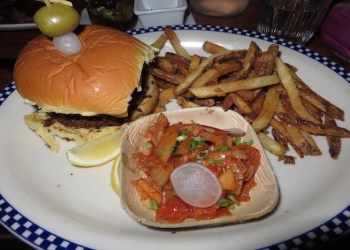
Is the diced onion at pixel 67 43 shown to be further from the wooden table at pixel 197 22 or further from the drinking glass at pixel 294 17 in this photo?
the drinking glass at pixel 294 17

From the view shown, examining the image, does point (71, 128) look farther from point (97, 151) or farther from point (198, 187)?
point (198, 187)

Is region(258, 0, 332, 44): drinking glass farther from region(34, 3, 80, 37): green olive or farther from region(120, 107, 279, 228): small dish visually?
region(34, 3, 80, 37): green olive

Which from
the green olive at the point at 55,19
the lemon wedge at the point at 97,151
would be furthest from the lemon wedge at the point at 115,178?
the green olive at the point at 55,19

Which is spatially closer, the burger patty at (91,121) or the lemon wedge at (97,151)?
the lemon wedge at (97,151)

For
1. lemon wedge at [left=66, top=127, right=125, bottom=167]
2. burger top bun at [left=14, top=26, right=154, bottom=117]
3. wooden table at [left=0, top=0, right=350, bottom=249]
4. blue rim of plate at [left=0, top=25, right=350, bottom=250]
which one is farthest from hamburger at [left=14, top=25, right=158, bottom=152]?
wooden table at [left=0, top=0, right=350, bottom=249]

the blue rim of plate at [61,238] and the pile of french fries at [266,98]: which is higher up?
the pile of french fries at [266,98]

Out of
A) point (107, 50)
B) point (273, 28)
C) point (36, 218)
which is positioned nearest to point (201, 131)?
point (107, 50)
